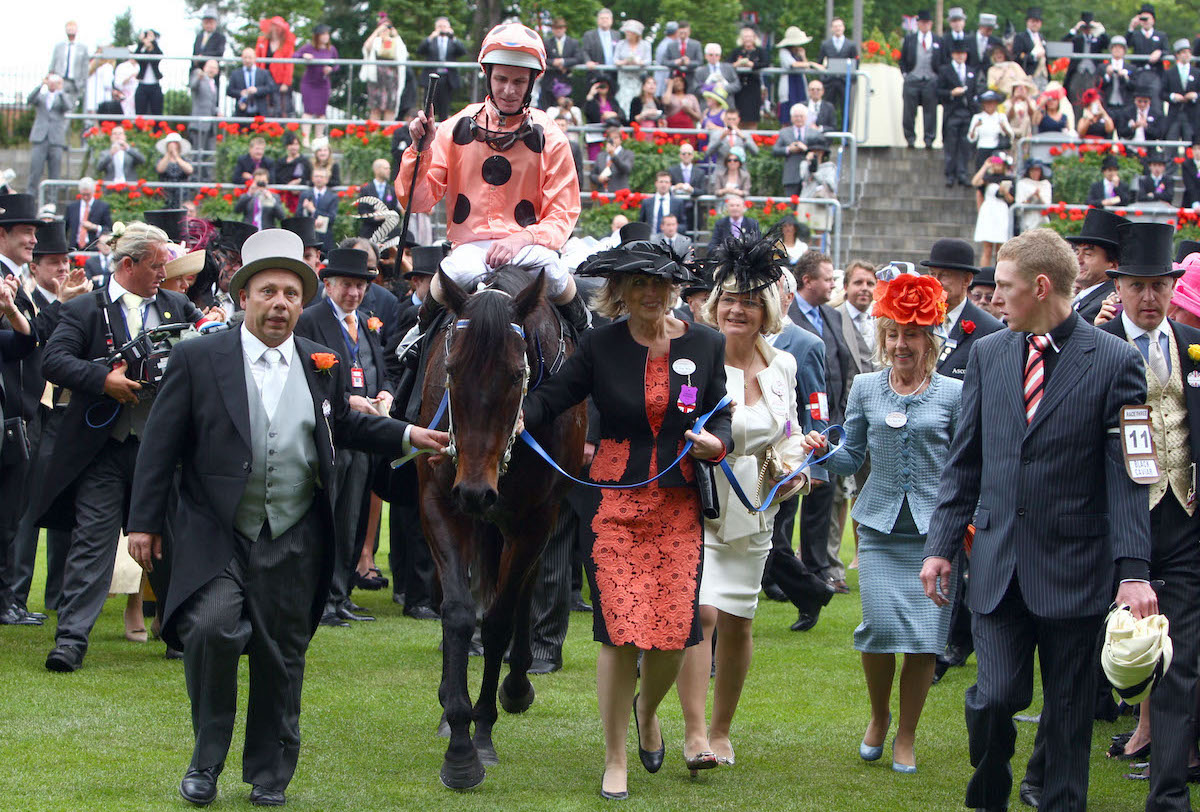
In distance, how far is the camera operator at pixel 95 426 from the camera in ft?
28.3

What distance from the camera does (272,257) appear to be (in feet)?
19.9

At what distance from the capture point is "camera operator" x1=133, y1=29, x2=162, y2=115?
23.2 m

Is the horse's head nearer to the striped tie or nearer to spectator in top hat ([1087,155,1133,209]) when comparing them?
the striped tie

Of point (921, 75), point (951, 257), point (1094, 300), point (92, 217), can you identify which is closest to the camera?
point (1094, 300)

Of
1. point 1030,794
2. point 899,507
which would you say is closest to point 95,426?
point 899,507

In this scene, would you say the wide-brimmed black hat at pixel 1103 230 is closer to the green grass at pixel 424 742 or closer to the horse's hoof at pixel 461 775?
the green grass at pixel 424 742

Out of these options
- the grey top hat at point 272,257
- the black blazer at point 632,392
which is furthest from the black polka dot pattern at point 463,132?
the grey top hat at point 272,257

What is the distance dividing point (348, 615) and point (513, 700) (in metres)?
3.15

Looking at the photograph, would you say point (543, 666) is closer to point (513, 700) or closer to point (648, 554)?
point (513, 700)

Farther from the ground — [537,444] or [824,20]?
[824,20]

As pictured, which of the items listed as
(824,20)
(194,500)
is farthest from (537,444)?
(824,20)

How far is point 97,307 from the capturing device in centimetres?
892

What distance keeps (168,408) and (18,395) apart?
3749 millimetres

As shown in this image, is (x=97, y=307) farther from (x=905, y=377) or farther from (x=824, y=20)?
(x=824, y=20)
